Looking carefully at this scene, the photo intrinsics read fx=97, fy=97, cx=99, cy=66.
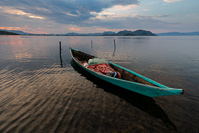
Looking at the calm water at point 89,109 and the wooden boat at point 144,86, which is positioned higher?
the wooden boat at point 144,86

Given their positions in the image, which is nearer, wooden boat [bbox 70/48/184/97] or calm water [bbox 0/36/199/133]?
calm water [bbox 0/36/199/133]

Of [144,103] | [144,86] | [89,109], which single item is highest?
[144,86]

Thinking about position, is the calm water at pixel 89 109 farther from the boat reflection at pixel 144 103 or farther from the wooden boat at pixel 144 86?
the wooden boat at pixel 144 86

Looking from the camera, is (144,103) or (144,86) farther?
(144,103)

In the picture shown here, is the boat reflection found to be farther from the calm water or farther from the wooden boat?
the wooden boat

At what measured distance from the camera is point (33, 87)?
8195mm

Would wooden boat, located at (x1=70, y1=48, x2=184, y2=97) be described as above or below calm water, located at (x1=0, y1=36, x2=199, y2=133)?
above


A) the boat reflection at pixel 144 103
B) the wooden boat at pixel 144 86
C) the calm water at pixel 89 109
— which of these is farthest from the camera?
the boat reflection at pixel 144 103

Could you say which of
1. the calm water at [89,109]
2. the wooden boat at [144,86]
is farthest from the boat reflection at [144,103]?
the wooden boat at [144,86]

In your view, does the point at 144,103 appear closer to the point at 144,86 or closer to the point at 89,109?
the point at 144,86

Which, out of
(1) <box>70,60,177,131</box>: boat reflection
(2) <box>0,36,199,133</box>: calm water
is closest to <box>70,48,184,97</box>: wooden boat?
(1) <box>70,60,177,131</box>: boat reflection

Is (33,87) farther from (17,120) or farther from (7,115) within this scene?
(17,120)

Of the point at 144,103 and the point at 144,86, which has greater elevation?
the point at 144,86

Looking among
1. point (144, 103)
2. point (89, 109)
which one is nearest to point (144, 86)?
point (144, 103)
